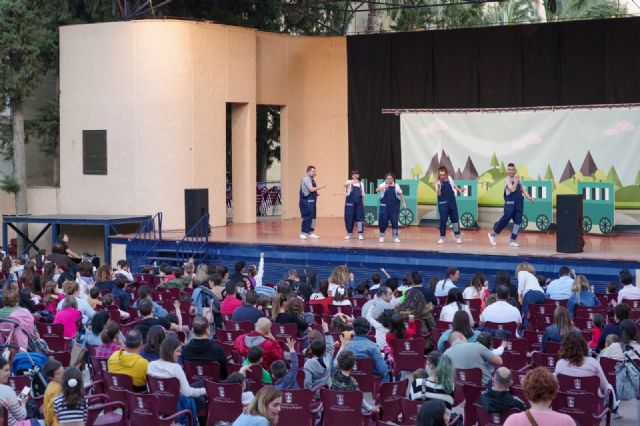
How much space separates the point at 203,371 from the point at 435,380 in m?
2.19

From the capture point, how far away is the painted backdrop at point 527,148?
23.6 metres

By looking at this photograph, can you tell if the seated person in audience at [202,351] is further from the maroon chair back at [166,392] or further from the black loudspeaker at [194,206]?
the black loudspeaker at [194,206]

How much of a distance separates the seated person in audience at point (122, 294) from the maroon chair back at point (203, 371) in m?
4.42

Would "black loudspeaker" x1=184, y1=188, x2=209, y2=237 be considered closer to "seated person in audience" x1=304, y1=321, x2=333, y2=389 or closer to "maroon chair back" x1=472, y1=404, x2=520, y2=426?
"seated person in audience" x1=304, y1=321, x2=333, y2=389

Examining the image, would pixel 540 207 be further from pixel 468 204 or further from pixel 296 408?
pixel 296 408

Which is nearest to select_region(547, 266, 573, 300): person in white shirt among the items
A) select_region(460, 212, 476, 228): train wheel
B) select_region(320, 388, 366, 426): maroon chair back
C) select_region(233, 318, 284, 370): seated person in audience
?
select_region(233, 318, 284, 370): seated person in audience

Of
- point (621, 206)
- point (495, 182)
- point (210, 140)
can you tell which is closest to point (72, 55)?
point (210, 140)

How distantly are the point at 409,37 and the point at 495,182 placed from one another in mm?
4486

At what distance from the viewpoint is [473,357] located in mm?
9117

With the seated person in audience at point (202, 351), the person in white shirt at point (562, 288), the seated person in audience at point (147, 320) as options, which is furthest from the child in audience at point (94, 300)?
the person in white shirt at point (562, 288)

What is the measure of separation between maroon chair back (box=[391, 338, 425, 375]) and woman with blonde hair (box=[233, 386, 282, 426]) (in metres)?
3.85

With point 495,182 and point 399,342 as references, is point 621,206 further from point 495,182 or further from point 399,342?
point 399,342

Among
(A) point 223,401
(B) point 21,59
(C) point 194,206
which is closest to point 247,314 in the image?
(A) point 223,401

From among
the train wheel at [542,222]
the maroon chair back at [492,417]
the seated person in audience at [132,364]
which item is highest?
the train wheel at [542,222]
